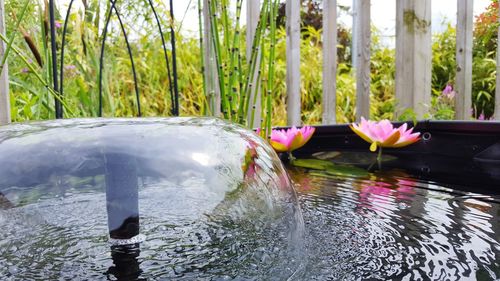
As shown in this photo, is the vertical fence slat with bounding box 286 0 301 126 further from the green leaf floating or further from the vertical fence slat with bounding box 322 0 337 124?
the green leaf floating

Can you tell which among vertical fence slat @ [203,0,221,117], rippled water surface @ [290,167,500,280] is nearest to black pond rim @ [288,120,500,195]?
rippled water surface @ [290,167,500,280]

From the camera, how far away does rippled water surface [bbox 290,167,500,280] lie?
21.9 inches

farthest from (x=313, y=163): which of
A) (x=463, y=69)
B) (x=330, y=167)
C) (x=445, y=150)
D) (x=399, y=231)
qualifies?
(x=463, y=69)

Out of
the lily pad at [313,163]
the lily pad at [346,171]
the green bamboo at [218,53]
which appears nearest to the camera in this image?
the green bamboo at [218,53]

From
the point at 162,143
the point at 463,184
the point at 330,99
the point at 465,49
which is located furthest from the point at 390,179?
the point at 465,49

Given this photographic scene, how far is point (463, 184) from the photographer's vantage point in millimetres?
1127

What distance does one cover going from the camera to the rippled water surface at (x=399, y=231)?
0.56 m

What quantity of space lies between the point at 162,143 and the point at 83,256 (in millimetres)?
182

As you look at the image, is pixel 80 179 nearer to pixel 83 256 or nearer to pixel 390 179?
pixel 83 256

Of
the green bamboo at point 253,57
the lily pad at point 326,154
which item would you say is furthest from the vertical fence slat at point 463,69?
the green bamboo at point 253,57

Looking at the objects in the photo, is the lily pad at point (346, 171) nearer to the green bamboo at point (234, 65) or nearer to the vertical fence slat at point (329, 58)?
the green bamboo at point (234, 65)

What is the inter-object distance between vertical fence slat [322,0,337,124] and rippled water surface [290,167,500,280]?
4.49ft

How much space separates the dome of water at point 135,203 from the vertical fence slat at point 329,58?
1.84 metres

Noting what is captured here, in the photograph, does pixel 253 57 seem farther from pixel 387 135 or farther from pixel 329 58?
pixel 329 58
